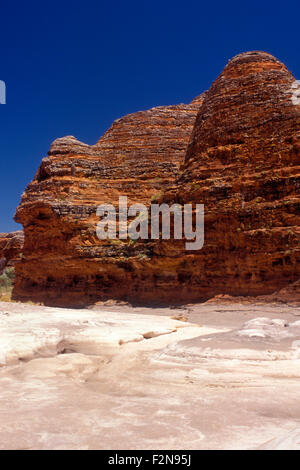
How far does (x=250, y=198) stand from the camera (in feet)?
49.8

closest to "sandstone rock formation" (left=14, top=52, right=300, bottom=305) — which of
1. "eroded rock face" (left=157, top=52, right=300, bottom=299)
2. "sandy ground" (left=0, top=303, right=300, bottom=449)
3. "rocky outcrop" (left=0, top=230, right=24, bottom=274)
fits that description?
"eroded rock face" (left=157, top=52, right=300, bottom=299)

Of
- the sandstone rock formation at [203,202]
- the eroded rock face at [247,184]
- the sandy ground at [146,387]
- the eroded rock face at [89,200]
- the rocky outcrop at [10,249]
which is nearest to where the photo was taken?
the sandy ground at [146,387]

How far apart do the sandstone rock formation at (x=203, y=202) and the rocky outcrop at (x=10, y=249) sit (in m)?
17.9

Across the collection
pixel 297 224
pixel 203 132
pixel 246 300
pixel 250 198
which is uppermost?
pixel 203 132

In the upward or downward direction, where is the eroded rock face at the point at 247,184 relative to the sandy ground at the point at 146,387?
upward

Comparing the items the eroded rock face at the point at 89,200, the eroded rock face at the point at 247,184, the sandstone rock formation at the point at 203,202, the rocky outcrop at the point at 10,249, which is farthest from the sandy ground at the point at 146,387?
the rocky outcrop at the point at 10,249

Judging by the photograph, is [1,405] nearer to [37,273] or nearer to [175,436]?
[175,436]

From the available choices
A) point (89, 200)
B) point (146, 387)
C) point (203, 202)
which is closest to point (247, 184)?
point (203, 202)

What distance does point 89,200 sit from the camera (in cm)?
2412

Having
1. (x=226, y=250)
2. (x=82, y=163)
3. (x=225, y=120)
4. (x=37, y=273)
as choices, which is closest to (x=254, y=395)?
(x=226, y=250)

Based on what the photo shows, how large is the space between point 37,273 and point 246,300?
1375 cm

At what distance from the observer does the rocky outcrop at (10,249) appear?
140 ft

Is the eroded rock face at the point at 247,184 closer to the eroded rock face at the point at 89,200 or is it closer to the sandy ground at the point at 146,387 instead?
the eroded rock face at the point at 89,200
